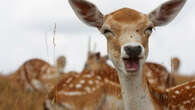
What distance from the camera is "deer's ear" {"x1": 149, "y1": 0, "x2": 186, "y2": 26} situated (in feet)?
12.5

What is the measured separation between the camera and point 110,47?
3.56 m

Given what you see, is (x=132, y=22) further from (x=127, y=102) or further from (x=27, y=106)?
(x=27, y=106)

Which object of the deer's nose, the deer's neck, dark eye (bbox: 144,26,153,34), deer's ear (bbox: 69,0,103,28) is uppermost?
deer's ear (bbox: 69,0,103,28)

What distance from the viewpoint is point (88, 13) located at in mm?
3885

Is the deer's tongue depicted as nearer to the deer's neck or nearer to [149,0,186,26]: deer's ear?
the deer's neck

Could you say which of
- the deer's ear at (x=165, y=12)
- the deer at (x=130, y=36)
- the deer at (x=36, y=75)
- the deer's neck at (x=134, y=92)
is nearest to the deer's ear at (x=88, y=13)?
the deer at (x=130, y=36)

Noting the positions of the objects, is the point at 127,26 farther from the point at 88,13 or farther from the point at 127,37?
the point at 88,13

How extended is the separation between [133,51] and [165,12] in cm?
95

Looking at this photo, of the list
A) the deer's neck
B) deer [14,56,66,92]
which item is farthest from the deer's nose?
deer [14,56,66,92]

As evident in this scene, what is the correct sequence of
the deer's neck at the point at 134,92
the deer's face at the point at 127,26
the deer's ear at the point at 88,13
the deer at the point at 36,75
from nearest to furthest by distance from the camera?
the deer's face at the point at 127,26 → the deer's neck at the point at 134,92 → the deer's ear at the point at 88,13 → the deer at the point at 36,75

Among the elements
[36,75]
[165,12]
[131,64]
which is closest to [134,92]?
[131,64]

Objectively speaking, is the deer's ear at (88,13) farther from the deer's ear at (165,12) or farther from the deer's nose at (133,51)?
the deer's nose at (133,51)

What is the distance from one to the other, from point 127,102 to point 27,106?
3081 mm

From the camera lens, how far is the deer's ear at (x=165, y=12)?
3.82m
